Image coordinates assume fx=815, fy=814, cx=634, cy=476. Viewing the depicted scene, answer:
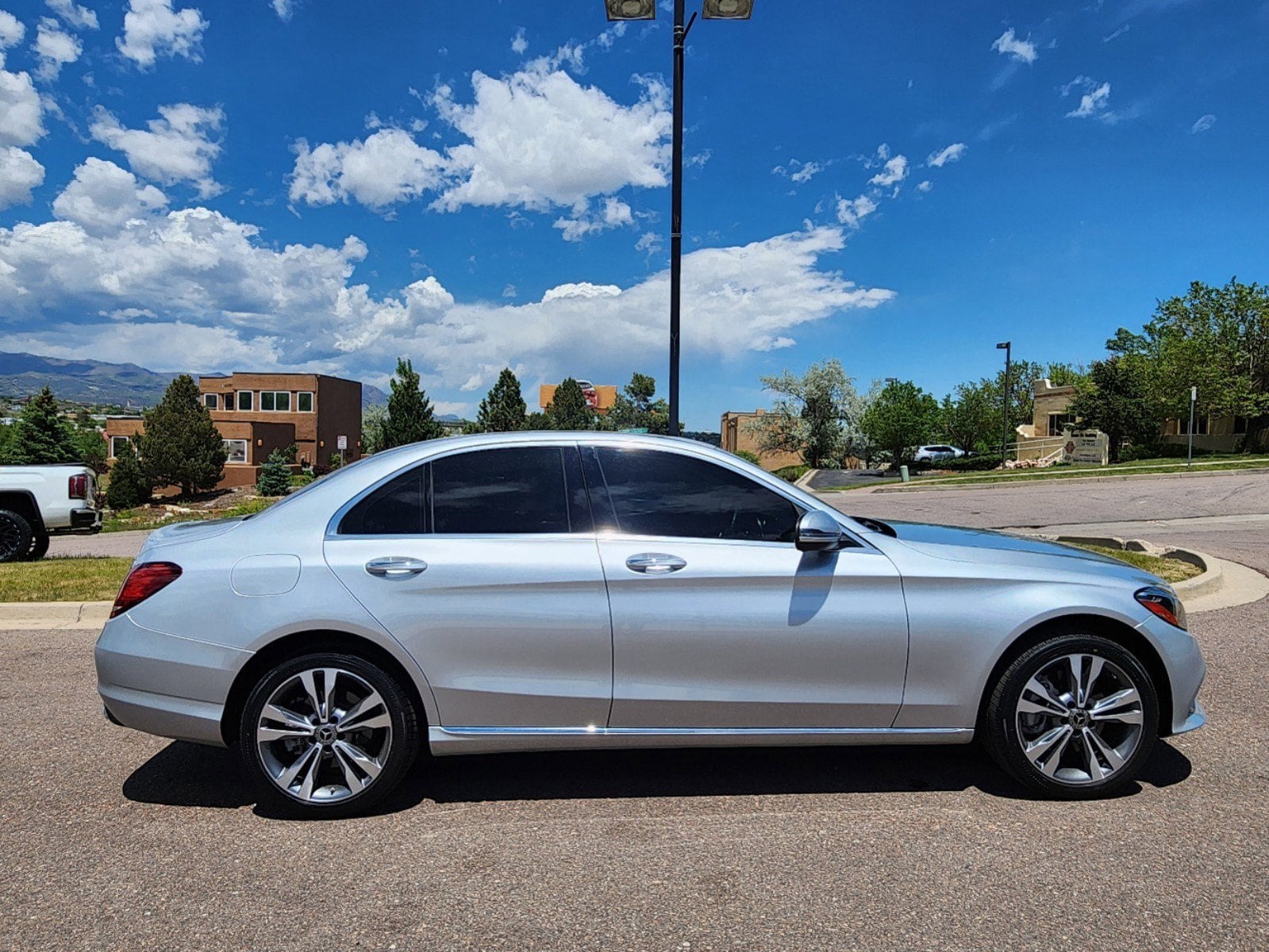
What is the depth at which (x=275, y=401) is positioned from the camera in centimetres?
6294

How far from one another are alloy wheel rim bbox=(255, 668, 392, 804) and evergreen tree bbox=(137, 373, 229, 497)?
48324mm

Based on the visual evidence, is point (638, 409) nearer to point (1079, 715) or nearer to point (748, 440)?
point (748, 440)

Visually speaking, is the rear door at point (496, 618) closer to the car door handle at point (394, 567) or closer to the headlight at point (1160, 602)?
the car door handle at point (394, 567)

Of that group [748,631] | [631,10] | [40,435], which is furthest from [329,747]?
[40,435]

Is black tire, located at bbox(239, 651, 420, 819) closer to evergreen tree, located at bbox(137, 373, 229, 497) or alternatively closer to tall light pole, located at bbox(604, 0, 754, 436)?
tall light pole, located at bbox(604, 0, 754, 436)

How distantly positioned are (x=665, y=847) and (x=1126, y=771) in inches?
80.0

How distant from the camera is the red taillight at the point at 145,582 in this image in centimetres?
342

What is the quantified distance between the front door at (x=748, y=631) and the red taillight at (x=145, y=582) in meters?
1.82

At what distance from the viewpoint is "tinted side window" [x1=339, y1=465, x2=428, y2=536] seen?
350cm

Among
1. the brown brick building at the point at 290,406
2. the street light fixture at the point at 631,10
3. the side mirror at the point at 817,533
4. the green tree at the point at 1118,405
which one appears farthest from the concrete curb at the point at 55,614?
the brown brick building at the point at 290,406

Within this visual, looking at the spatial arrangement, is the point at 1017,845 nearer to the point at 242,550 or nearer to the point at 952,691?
the point at 952,691

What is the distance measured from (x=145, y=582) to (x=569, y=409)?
68513 millimetres

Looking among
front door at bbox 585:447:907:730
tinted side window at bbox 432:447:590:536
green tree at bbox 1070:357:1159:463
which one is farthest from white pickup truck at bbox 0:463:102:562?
green tree at bbox 1070:357:1159:463

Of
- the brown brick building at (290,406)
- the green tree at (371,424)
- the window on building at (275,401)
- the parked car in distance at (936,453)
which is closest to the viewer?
the parked car in distance at (936,453)
